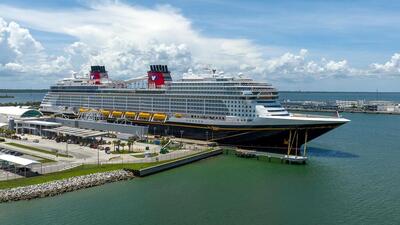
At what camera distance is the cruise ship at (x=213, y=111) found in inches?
2120

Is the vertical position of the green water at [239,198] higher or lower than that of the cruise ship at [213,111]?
lower

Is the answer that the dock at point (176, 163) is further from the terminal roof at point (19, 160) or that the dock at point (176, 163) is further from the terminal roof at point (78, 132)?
the terminal roof at point (78, 132)

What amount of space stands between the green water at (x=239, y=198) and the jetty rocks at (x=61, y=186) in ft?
2.82

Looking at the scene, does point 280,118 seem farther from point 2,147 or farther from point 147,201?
point 2,147

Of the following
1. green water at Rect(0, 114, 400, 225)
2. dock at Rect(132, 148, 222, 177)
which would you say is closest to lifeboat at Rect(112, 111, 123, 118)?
dock at Rect(132, 148, 222, 177)

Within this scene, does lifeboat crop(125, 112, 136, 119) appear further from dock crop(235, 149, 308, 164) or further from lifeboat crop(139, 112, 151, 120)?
dock crop(235, 149, 308, 164)

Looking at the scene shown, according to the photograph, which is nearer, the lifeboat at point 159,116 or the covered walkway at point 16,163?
the covered walkway at point 16,163

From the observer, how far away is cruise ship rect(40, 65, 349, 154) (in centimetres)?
5384

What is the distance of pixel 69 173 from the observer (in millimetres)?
41062

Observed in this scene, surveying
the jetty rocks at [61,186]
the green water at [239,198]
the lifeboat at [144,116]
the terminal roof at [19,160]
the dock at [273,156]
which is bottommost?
the green water at [239,198]

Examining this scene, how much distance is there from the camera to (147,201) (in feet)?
115

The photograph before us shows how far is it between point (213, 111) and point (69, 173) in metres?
25.5

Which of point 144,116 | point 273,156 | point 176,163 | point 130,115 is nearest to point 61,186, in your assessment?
point 176,163

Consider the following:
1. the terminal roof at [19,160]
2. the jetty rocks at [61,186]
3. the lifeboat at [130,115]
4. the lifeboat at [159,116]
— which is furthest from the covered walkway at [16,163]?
the lifeboat at [130,115]
